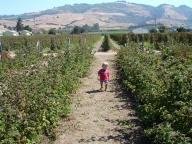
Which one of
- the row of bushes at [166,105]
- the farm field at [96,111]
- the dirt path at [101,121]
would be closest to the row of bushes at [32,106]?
the farm field at [96,111]

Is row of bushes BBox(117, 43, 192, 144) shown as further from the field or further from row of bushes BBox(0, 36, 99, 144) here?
row of bushes BBox(0, 36, 99, 144)

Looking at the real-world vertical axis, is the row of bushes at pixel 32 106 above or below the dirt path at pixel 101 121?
above

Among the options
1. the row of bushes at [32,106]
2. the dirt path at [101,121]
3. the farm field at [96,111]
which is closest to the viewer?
the farm field at [96,111]

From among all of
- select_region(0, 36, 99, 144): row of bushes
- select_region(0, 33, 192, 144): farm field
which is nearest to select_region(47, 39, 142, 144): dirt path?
select_region(0, 33, 192, 144): farm field

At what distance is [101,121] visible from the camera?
10391mm

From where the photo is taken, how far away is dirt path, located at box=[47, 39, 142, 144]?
9.01 m

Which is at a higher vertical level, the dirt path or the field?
the field

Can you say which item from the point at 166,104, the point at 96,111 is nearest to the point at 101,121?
the point at 96,111

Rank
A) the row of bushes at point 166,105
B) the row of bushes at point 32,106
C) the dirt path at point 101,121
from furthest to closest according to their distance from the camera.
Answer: the dirt path at point 101,121, the row of bushes at point 32,106, the row of bushes at point 166,105

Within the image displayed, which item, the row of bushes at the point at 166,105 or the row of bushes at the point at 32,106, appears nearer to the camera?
the row of bushes at the point at 166,105

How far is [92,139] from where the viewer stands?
29.5 feet

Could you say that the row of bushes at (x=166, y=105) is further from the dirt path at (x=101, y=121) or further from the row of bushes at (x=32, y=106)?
the row of bushes at (x=32, y=106)

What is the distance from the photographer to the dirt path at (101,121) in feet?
29.6

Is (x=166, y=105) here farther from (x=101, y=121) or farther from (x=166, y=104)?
(x=101, y=121)
